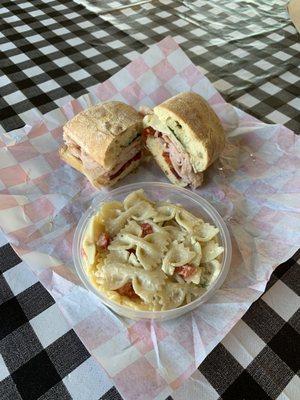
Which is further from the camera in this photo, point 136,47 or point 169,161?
point 136,47

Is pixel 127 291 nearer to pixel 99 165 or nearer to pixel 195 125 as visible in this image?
pixel 99 165

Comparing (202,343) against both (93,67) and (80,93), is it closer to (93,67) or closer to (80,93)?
(80,93)

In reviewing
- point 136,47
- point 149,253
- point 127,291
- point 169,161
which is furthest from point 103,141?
point 136,47

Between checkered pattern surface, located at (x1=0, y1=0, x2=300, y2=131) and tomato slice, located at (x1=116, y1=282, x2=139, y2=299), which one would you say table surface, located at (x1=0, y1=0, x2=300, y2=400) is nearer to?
checkered pattern surface, located at (x1=0, y1=0, x2=300, y2=131)

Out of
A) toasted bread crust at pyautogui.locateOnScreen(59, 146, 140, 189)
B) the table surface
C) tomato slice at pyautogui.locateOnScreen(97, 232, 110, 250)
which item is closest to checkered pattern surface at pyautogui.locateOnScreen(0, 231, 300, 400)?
the table surface

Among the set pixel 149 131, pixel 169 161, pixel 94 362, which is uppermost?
pixel 149 131

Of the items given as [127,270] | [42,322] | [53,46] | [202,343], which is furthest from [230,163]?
[53,46]
